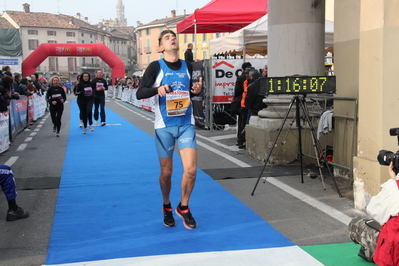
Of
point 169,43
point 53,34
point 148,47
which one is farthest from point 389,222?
point 148,47

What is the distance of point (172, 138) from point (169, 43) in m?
0.98

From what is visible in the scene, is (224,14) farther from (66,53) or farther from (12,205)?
(66,53)

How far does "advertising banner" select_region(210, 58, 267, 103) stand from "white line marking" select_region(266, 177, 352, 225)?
27.1 ft

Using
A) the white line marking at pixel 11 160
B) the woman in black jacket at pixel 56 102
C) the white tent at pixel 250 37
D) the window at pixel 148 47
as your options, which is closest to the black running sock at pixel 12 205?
the white line marking at pixel 11 160

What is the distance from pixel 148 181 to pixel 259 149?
104 inches

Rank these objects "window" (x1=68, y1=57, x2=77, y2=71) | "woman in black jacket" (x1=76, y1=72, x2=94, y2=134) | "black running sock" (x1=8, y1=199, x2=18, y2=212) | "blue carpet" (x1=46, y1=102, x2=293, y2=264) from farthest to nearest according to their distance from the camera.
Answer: "window" (x1=68, y1=57, x2=77, y2=71) < "woman in black jacket" (x1=76, y1=72, x2=94, y2=134) < "black running sock" (x1=8, y1=199, x2=18, y2=212) < "blue carpet" (x1=46, y1=102, x2=293, y2=264)

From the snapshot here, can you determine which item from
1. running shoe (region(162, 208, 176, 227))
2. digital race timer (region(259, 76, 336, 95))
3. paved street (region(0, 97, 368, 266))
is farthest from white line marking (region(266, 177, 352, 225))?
running shoe (region(162, 208, 176, 227))

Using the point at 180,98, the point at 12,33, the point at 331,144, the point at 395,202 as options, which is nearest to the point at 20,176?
the point at 180,98

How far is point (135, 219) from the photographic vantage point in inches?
223

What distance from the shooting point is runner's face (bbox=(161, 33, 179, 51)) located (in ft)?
17.2

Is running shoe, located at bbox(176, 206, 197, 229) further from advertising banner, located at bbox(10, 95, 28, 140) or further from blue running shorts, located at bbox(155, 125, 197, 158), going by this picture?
advertising banner, located at bbox(10, 95, 28, 140)

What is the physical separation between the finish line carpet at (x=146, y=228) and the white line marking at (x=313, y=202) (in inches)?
32.5

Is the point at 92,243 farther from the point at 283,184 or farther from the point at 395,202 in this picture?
the point at 283,184

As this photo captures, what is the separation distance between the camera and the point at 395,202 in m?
3.49
